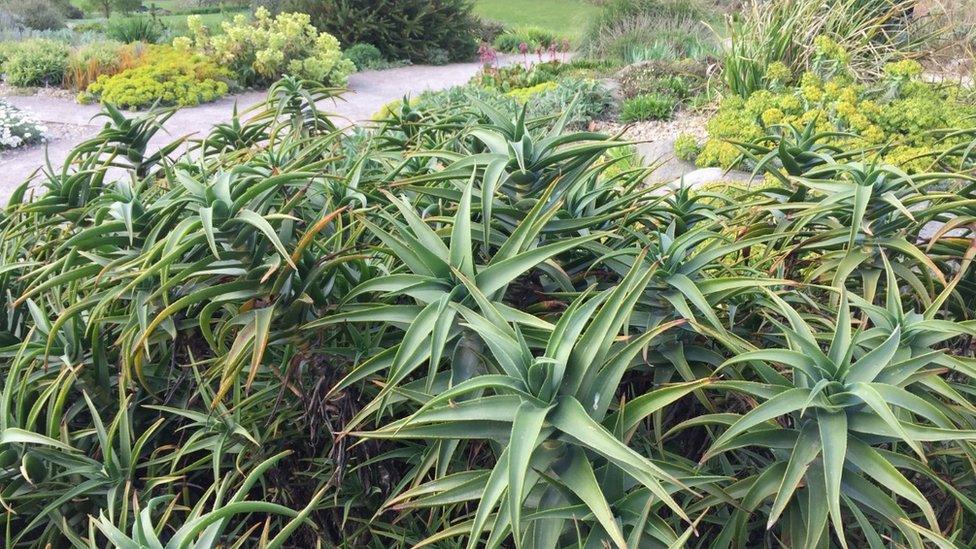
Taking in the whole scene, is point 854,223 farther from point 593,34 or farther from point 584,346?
point 593,34

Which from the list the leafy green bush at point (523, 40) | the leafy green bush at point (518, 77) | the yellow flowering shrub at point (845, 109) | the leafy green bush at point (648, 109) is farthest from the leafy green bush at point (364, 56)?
the yellow flowering shrub at point (845, 109)

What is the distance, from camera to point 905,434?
34.9 inches

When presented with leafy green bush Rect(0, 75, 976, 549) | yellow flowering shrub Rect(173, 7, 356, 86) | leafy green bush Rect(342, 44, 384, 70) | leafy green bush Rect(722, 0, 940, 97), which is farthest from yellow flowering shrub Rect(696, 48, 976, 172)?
leafy green bush Rect(342, 44, 384, 70)

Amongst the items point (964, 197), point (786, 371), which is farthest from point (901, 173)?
point (786, 371)

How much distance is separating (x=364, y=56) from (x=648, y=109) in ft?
24.7

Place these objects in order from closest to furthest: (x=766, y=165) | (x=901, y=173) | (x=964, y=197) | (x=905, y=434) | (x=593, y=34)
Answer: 1. (x=905, y=434)
2. (x=901, y=173)
3. (x=964, y=197)
4. (x=766, y=165)
5. (x=593, y=34)

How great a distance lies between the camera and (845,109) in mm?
4426

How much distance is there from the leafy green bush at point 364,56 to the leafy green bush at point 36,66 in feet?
14.5

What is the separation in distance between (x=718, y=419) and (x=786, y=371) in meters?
0.30

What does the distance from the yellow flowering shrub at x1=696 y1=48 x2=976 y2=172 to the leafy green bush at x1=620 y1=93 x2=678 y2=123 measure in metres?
1.06

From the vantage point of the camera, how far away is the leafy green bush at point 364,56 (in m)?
12.2

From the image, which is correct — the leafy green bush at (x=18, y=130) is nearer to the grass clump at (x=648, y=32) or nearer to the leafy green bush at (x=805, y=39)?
the grass clump at (x=648, y=32)

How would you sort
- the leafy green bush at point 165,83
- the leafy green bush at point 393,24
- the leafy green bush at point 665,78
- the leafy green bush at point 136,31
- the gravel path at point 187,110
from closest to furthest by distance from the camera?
1. the leafy green bush at point 665,78
2. the gravel path at point 187,110
3. the leafy green bush at point 165,83
4. the leafy green bush at point 393,24
5. the leafy green bush at point 136,31

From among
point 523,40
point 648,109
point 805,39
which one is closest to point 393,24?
point 523,40
